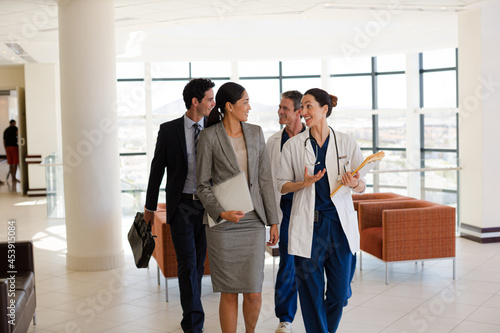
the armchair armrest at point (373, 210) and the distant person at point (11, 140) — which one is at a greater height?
the distant person at point (11, 140)

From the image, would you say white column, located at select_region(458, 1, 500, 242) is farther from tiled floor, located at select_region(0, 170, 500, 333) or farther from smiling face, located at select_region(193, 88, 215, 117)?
smiling face, located at select_region(193, 88, 215, 117)

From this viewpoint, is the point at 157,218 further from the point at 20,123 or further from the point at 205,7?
the point at 20,123

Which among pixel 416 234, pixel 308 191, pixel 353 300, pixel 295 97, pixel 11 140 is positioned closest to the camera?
pixel 308 191

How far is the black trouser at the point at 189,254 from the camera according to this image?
449cm

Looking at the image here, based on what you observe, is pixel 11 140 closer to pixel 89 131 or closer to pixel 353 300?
pixel 89 131

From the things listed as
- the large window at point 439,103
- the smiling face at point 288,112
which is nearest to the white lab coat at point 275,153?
the smiling face at point 288,112

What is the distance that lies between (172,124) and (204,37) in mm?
10747

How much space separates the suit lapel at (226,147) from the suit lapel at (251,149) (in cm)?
9

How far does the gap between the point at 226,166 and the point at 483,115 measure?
569 cm

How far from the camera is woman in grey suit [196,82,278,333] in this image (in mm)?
3670

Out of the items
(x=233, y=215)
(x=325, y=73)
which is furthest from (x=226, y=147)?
(x=325, y=73)

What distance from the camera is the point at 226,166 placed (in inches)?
144

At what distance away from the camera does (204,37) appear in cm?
1488

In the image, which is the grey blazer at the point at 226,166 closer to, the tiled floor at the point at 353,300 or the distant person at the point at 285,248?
the distant person at the point at 285,248
